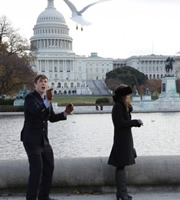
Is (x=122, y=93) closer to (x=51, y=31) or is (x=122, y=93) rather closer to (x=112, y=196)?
(x=112, y=196)

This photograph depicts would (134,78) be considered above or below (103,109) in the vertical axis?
above

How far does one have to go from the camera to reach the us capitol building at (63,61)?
431ft

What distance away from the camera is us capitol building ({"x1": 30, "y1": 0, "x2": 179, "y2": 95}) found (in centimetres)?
13138

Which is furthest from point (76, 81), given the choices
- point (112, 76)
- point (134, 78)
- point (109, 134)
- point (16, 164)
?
point (16, 164)

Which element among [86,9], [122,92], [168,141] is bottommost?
[168,141]

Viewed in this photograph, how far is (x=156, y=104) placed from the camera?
41.8m

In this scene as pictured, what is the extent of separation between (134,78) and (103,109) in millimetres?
48125

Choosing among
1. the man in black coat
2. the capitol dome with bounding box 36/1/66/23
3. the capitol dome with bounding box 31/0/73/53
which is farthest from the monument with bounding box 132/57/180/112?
the capitol dome with bounding box 36/1/66/23

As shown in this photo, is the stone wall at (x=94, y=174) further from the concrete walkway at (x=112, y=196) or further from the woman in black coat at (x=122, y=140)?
the woman in black coat at (x=122, y=140)

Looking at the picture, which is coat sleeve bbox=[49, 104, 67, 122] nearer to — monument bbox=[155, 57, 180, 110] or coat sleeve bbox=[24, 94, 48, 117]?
coat sleeve bbox=[24, 94, 48, 117]

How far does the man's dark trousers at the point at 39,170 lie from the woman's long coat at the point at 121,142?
36.0 inches

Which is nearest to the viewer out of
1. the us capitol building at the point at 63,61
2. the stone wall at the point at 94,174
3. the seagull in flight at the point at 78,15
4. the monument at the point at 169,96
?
the stone wall at the point at 94,174

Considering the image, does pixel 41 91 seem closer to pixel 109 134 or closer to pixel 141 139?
pixel 141 139

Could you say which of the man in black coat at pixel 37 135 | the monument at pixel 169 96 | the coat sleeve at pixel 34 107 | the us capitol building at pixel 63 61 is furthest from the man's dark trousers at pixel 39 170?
the us capitol building at pixel 63 61
